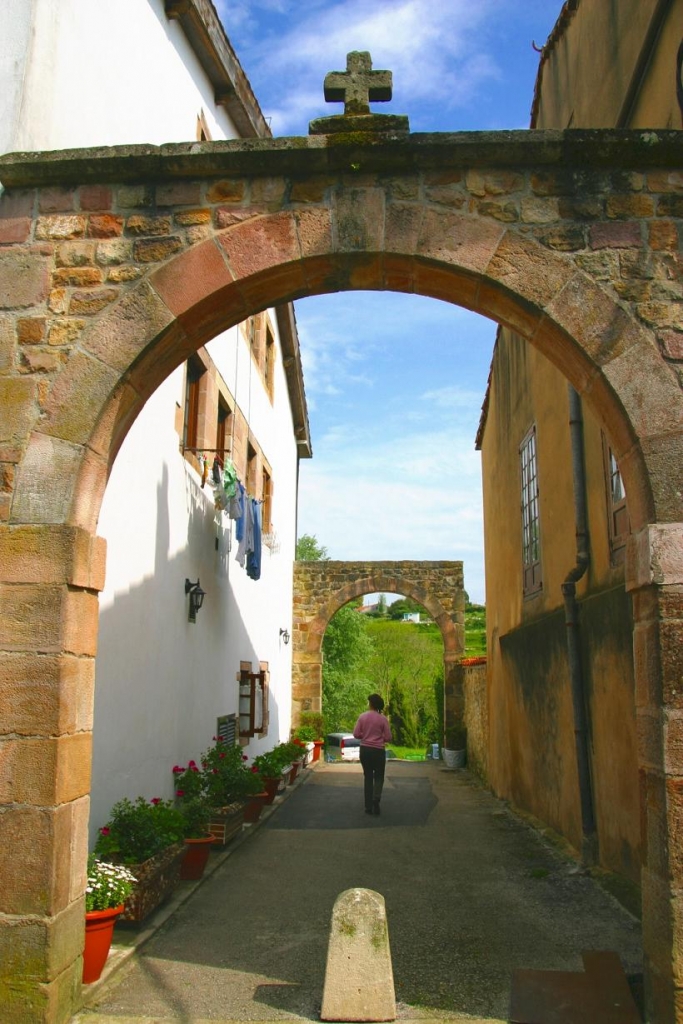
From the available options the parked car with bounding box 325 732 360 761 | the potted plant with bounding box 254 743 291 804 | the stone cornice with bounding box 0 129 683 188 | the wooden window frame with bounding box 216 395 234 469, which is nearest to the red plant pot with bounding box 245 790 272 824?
the potted plant with bounding box 254 743 291 804

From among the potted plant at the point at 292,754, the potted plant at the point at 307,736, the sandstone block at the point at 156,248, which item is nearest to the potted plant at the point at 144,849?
the sandstone block at the point at 156,248

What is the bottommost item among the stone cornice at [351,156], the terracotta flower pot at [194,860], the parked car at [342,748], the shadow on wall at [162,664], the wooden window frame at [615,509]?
the parked car at [342,748]

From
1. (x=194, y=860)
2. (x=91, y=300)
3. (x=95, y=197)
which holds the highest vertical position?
(x=95, y=197)

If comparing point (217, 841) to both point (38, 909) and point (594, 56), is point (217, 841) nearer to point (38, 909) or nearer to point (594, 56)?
point (38, 909)

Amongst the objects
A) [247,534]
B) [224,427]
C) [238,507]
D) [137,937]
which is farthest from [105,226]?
[247,534]

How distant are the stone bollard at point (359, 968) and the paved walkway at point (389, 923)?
0.21 m

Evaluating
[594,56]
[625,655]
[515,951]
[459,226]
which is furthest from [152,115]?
[515,951]

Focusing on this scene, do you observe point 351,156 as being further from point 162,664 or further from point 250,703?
point 250,703

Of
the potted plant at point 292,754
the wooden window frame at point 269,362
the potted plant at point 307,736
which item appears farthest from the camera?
the potted plant at point 307,736

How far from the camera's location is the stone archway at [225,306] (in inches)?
157

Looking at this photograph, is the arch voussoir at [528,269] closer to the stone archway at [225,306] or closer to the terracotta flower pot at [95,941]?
the stone archway at [225,306]

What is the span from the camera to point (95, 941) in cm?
446

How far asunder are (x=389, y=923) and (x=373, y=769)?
5111 mm

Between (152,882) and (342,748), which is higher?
(152,882)
